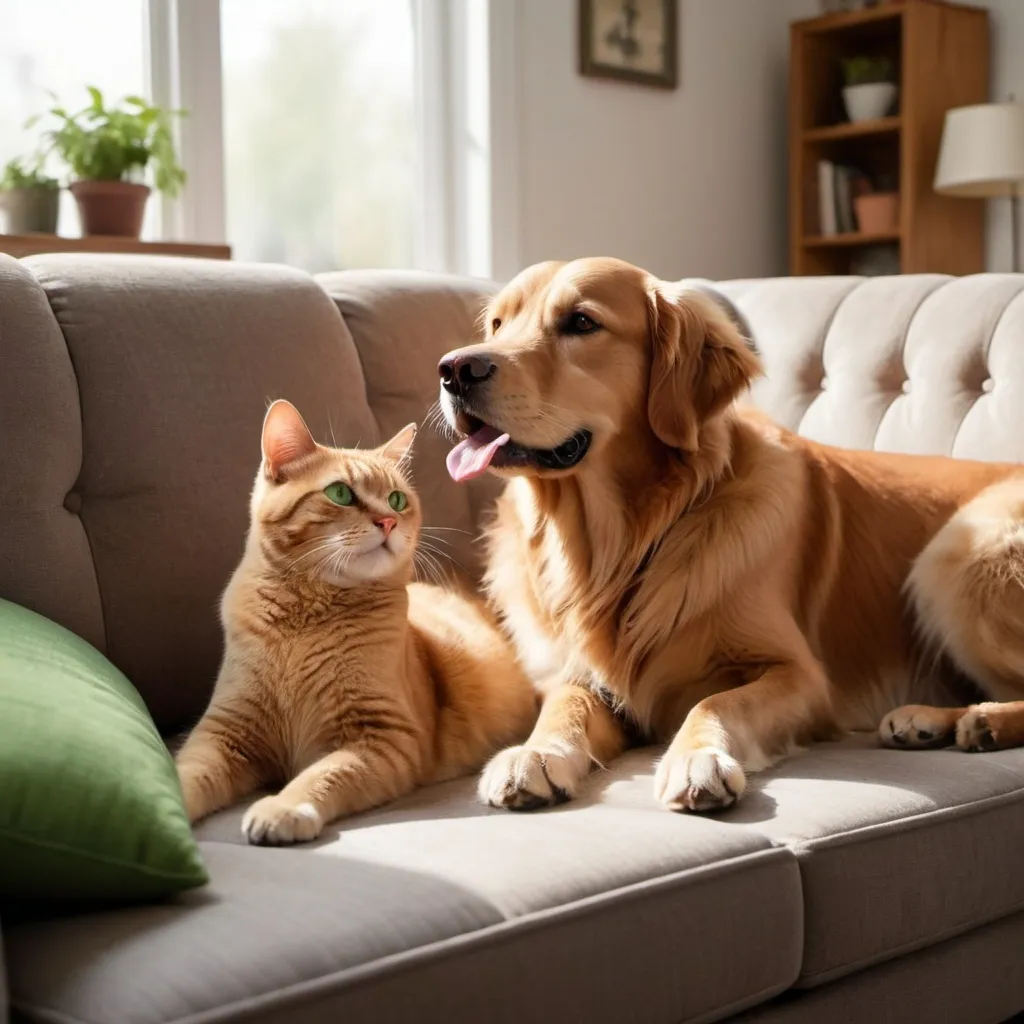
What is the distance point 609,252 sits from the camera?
4.88 m

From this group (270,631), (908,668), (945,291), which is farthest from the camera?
(945,291)

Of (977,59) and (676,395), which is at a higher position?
(977,59)

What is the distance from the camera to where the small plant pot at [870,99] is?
194 inches

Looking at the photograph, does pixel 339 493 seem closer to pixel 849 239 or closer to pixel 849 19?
pixel 849 239

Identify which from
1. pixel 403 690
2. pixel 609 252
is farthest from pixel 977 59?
pixel 403 690

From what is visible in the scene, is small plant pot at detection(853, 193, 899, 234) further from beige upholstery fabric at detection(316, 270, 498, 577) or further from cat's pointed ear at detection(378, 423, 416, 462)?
cat's pointed ear at detection(378, 423, 416, 462)

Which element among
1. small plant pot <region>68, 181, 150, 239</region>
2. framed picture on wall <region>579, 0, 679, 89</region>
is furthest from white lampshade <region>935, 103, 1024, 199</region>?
small plant pot <region>68, 181, 150, 239</region>

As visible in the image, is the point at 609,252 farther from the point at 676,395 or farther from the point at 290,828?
the point at 290,828

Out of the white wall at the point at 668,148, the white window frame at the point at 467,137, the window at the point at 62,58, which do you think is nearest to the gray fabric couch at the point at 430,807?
the window at the point at 62,58

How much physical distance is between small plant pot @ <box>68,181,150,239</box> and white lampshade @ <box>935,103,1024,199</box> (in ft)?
8.81

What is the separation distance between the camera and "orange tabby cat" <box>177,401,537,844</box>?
1.62 m

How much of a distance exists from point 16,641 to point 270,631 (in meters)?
0.36

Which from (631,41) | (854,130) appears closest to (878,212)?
(854,130)

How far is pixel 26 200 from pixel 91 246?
0.34 metres
